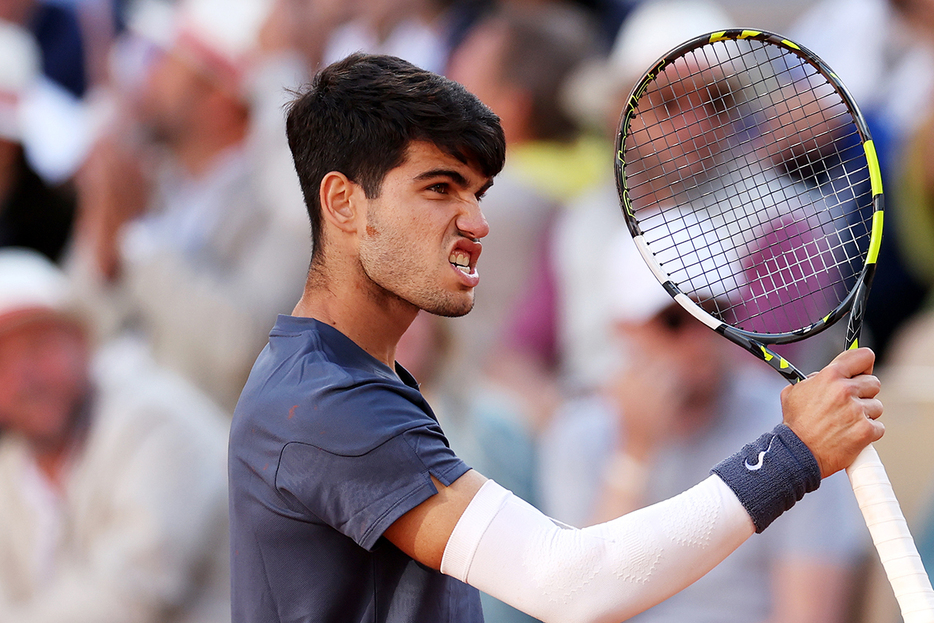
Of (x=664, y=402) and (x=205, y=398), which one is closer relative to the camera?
(x=664, y=402)

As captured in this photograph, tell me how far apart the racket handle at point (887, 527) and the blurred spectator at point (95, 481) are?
285cm

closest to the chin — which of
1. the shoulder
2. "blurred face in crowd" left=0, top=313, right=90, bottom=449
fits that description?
the shoulder

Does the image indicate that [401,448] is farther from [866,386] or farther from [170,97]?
[170,97]

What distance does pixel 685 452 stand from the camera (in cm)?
310

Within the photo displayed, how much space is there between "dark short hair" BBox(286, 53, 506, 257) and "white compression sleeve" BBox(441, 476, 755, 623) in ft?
1.54

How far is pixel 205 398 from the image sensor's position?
446 centimetres

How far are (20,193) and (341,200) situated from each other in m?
4.41

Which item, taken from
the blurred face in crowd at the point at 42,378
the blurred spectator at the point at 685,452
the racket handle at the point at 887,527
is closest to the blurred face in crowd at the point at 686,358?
the blurred spectator at the point at 685,452

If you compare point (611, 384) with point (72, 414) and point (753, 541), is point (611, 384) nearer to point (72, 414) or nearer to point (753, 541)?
point (753, 541)

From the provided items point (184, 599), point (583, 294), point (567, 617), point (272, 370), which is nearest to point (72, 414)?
point (184, 599)

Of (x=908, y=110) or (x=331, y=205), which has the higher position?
(x=908, y=110)

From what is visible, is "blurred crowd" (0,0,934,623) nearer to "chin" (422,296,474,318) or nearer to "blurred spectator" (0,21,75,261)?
"blurred spectator" (0,21,75,261)

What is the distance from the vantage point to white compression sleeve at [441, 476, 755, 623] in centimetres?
142

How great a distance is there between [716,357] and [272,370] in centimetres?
180
